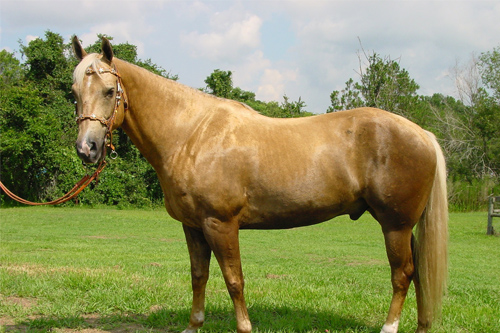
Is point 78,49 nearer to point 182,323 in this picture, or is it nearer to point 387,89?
point 182,323

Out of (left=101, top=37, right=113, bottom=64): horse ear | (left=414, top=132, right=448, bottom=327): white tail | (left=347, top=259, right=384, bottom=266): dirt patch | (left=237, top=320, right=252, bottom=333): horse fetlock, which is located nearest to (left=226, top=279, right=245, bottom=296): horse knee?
(left=237, top=320, right=252, bottom=333): horse fetlock

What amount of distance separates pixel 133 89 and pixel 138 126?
12.0 inches

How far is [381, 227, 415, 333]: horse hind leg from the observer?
3.58m

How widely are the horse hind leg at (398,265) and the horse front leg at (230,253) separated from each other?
123cm

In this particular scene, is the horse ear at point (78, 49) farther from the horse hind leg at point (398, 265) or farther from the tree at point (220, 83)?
the tree at point (220, 83)

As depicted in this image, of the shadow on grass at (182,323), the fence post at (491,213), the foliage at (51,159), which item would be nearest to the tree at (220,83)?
the foliage at (51,159)

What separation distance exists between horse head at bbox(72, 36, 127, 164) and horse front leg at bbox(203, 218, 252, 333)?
101 centimetres

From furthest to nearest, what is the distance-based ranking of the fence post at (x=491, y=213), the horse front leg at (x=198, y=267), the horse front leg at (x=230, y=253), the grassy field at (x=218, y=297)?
the fence post at (x=491, y=213) < the grassy field at (x=218, y=297) < the horse front leg at (x=198, y=267) < the horse front leg at (x=230, y=253)

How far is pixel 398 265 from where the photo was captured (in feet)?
11.9

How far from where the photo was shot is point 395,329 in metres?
3.60

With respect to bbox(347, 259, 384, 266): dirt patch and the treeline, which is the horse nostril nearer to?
bbox(347, 259, 384, 266): dirt patch

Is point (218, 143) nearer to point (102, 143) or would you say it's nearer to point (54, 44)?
point (102, 143)

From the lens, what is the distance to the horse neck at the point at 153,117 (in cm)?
351

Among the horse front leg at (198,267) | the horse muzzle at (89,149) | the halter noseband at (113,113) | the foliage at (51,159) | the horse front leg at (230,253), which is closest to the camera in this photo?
the horse muzzle at (89,149)
